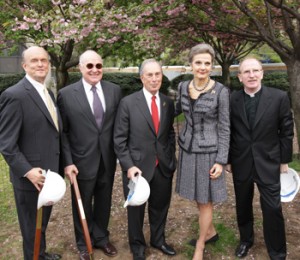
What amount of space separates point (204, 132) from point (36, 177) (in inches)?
60.2

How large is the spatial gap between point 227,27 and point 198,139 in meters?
3.31

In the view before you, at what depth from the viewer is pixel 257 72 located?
126 inches

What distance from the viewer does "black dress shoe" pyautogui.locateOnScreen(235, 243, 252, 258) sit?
371cm

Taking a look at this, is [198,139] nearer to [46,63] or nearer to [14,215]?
[46,63]

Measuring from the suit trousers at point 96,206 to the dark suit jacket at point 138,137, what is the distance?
355 millimetres

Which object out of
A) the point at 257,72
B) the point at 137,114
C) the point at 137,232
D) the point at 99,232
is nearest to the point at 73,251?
the point at 99,232

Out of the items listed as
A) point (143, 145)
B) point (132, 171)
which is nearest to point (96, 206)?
point (132, 171)

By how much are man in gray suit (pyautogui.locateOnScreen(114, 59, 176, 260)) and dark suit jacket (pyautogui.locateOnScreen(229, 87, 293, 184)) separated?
0.66m

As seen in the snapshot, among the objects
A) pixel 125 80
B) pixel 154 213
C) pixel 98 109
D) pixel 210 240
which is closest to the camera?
pixel 98 109

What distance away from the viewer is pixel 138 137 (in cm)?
335

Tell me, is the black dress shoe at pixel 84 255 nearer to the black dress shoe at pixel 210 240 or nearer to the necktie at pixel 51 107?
the black dress shoe at pixel 210 240

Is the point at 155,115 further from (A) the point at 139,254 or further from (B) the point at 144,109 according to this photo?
(A) the point at 139,254

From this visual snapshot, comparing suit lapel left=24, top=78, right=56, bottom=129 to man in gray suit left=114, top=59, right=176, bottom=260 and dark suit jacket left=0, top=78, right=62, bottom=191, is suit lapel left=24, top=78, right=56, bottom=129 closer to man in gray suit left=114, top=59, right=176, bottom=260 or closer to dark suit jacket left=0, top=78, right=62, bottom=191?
dark suit jacket left=0, top=78, right=62, bottom=191

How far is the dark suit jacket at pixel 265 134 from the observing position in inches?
127
